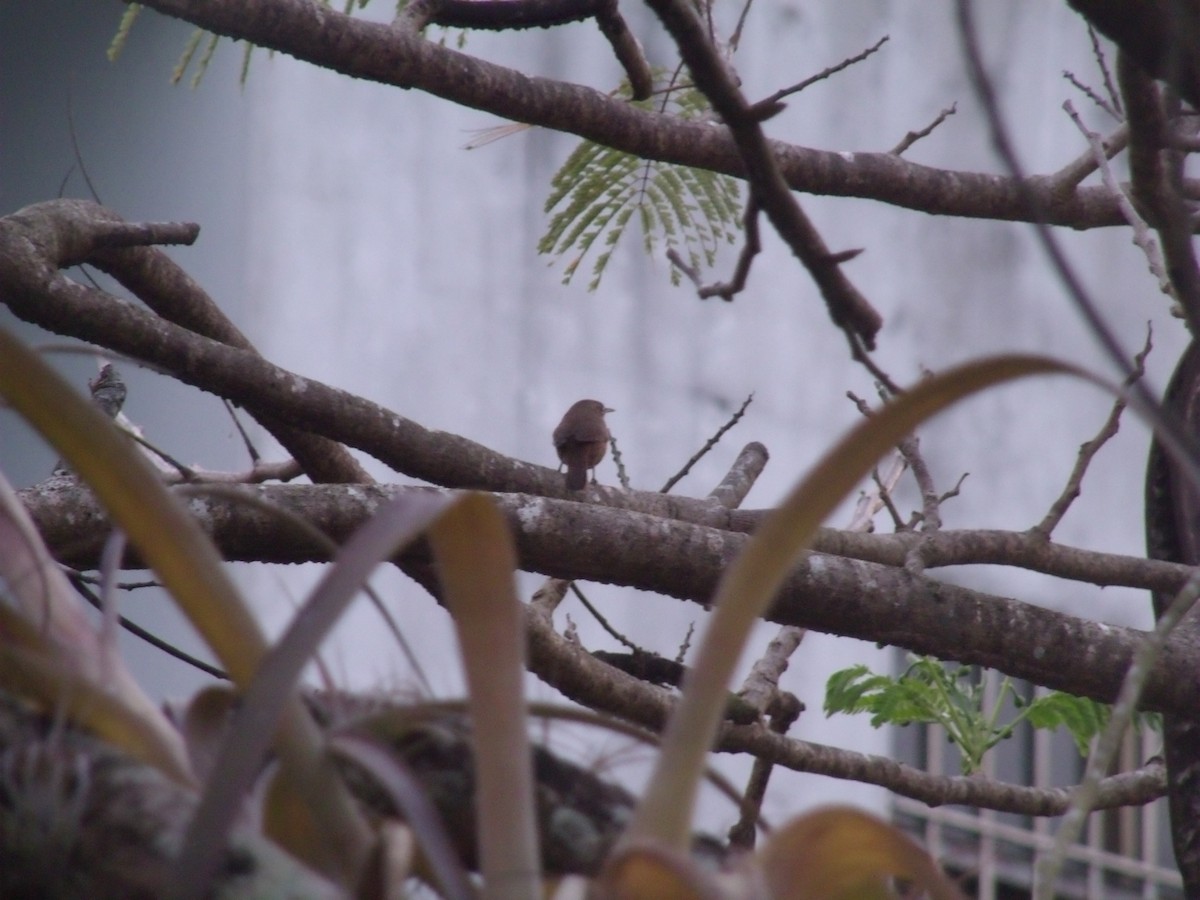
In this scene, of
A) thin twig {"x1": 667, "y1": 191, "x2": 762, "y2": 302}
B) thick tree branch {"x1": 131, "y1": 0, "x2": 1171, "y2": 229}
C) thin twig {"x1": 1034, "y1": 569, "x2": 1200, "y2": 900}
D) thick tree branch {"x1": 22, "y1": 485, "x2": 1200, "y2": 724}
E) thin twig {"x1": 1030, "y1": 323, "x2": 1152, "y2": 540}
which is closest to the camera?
thin twig {"x1": 1034, "y1": 569, "x2": 1200, "y2": 900}

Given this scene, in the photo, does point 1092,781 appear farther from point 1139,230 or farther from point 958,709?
point 958,709

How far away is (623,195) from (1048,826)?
4.41 meters

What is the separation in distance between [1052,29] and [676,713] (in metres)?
6.70

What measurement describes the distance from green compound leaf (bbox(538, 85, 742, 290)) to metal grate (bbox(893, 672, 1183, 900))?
3676 millimetres

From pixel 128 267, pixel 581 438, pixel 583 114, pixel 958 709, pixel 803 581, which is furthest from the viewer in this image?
pixel 581 438

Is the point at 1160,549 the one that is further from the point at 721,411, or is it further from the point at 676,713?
the point at 721,411

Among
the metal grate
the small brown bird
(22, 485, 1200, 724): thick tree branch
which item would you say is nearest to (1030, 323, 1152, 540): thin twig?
(22, 485, 1200, 724): thick tree branch

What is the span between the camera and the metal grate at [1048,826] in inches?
227

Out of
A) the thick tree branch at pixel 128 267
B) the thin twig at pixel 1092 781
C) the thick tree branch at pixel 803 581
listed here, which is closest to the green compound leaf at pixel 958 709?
the thick tree branch at pixel 803 581

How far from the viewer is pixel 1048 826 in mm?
5961

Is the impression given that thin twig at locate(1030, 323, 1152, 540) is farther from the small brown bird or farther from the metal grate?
the metal grate

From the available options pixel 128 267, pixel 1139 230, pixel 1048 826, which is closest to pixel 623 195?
pixel 128 267

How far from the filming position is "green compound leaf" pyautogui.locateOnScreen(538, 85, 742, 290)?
2551 mm

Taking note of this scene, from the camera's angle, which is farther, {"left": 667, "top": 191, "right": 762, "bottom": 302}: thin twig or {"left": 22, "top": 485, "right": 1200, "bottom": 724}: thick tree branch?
{"left": 22, "top": 485, "right": 1200, "bottom": 724}: thick tree branch
